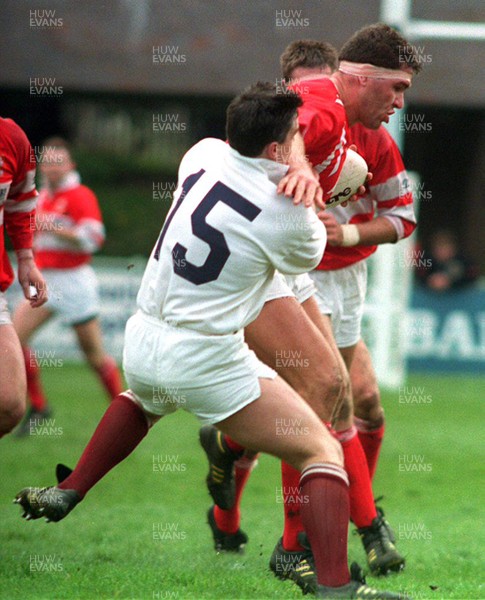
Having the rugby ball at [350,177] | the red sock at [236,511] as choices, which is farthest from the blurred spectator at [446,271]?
the rugby ball at [350,177]

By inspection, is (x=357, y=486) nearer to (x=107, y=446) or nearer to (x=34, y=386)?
(x=107, y=446)

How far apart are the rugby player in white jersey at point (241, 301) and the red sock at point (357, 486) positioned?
3.53 ft

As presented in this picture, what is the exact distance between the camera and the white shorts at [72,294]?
9.98 m

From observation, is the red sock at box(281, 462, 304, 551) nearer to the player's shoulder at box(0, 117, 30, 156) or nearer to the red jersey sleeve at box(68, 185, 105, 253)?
the player's shoulder at box(0, 117, 30, 156)

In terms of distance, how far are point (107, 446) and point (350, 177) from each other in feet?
5.38

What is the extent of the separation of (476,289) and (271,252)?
444 inches

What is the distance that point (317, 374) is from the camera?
464 centimetres

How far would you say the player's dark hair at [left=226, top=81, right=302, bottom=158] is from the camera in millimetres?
4016

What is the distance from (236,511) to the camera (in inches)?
222

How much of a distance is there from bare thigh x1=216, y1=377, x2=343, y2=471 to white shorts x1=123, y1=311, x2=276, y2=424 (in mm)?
43

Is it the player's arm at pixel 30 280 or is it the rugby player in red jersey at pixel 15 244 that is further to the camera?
the player's arm at pixel 30 280

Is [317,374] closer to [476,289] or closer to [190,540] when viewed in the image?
[190,540]

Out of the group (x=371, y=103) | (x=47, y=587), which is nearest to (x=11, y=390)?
(x=47, y=587)

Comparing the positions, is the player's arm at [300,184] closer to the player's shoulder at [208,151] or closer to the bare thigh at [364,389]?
the player's shoulder at [208,151]
